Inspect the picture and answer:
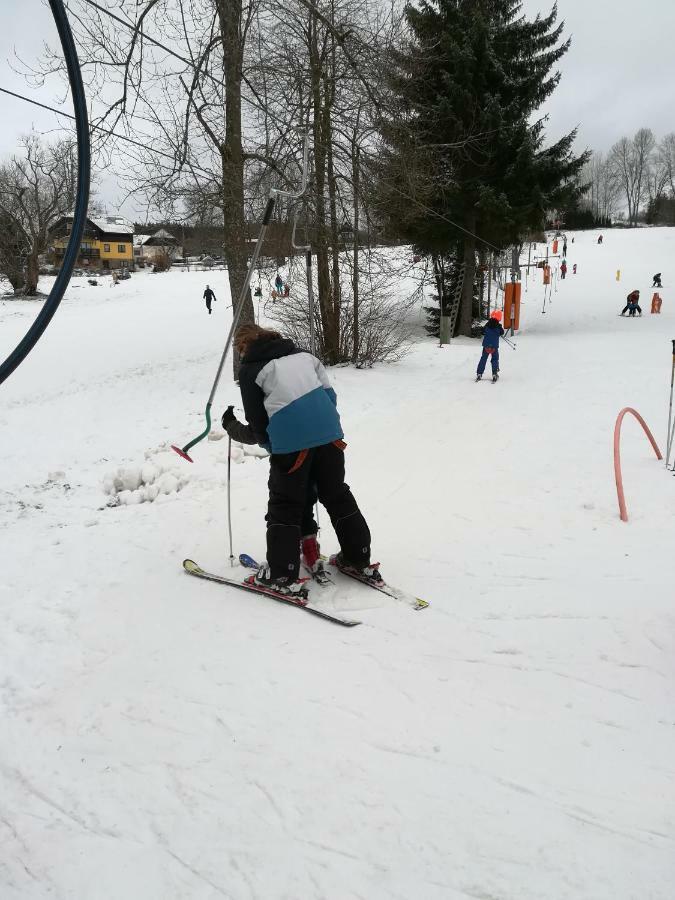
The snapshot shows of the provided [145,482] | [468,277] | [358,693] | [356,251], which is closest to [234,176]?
[356,251]

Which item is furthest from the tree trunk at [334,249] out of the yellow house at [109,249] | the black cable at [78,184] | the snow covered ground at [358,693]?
the yellow house at [109,249]

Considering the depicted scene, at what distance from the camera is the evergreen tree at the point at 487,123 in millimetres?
18375

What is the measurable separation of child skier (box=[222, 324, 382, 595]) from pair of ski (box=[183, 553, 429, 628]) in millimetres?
51

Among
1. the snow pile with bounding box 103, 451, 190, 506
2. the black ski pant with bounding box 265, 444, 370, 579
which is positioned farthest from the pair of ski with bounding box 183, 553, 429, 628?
the snow pile with bounding box 103, 451, 190, 506

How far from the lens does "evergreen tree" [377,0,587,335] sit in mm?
18375

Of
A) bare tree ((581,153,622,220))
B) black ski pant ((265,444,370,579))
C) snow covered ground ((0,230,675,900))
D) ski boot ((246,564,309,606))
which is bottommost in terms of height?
snow covered ground ((0,230,675,900))

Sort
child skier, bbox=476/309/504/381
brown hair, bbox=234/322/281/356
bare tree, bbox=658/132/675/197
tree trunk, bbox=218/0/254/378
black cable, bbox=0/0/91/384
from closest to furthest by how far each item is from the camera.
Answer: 1. black cable, bbox=0/0/91/384
2. brown hair, bbox=234/322/281/356
3. tree trunk, bbox=218/0/254/378
4. child skier, bbox=476/309/504/381
5. bare tree, bbox=658/132/675/197

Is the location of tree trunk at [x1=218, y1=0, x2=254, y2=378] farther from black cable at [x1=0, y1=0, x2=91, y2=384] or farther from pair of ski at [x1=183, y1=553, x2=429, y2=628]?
black cable at [x1=0, y1=0, x2=91, y2=384]

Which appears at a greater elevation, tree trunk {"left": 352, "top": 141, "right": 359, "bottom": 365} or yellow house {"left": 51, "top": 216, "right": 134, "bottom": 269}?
yellow house {"left": 51, "top": 216, "right": 134, "bottom": 269}

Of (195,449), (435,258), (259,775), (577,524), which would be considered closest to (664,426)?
(577,524)

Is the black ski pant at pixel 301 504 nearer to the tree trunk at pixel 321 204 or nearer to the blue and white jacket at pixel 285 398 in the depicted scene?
the blue and white jacket at pixel 285 398

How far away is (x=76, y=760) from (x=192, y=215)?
10.7 m

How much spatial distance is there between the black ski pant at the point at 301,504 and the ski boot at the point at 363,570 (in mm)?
48

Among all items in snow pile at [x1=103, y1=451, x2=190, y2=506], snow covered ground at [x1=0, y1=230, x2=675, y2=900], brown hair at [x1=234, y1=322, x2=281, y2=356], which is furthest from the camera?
snow pile at [x1=103, y1=451, x2=190, y2=506]
